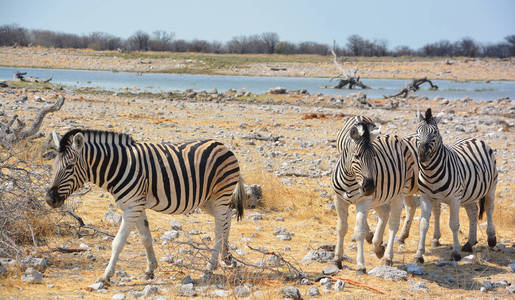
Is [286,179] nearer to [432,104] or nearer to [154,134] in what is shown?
[154,134]

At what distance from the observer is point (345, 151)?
6.12 meters

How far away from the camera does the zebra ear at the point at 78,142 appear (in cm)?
530

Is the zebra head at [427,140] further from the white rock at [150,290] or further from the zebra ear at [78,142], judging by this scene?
the zebra ear at [78,142]

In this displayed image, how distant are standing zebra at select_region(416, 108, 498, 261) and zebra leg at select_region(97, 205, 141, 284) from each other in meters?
3.69

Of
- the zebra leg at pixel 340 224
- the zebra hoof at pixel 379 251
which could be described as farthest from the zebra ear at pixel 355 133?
the zebra hoof at pixel 379 251

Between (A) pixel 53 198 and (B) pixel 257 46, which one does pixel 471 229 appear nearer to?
(A) pixel 53 198

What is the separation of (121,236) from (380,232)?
11.0ft

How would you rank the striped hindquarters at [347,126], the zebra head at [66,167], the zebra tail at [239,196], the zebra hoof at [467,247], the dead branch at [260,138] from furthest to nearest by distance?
the dead branch at [260,138]
the zebra hoof at [467,247]
the zebra tail at [239,196]
the striped hindquarters at [347,126]
the zebra head at [66,167]

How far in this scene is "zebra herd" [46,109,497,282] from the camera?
5.51 metres

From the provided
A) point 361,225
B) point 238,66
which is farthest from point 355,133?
point 238,66

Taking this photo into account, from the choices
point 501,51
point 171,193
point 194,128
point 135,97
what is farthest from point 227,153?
point 501,51

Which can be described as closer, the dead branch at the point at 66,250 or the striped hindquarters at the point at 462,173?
the dead branch at the point at 66,250

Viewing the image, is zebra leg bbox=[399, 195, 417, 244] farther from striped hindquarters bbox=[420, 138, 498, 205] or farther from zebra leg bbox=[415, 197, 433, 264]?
zebra leg bbox=[415, 197, 433, 264]

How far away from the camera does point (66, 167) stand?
529 centimetres
